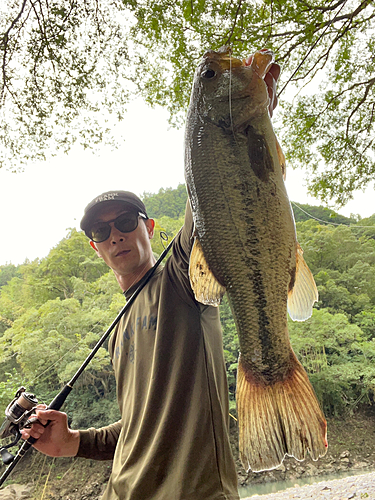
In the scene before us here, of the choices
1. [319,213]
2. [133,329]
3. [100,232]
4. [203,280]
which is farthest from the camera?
[319,213]

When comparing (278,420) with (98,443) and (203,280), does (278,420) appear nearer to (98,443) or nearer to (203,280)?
(203,280)

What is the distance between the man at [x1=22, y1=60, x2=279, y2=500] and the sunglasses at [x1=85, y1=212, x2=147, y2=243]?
360 mm

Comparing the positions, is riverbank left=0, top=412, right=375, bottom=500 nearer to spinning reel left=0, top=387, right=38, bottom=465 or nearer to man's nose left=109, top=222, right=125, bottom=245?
spinning reel left=0, top=387, right=38, bottom=465

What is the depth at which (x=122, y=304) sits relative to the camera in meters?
18.8

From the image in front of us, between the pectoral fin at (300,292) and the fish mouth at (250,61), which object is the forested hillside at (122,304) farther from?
the pectoral fin at (300,292)

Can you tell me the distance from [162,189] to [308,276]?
2028 inches

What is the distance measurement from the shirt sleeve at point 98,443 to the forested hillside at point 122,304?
38.9ft

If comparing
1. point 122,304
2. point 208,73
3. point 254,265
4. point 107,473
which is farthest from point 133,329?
point 107,473

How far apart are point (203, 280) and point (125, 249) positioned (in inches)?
40.3

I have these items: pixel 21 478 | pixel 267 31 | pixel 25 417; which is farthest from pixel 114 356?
pixel 21 478

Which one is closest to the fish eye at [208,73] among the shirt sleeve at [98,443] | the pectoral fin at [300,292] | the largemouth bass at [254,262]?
the largemouth bass at [254,262]

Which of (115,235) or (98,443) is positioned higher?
(115,235)

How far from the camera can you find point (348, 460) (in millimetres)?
17422

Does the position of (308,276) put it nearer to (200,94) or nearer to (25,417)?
(200,94)
